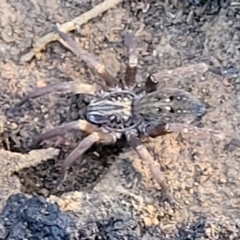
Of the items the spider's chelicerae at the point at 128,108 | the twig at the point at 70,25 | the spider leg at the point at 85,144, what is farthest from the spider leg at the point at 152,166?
the twig at the point at 70,25

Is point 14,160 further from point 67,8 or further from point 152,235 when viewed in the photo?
point 67,8

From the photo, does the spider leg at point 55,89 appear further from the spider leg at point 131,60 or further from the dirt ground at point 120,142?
the spider leg at point 131,60

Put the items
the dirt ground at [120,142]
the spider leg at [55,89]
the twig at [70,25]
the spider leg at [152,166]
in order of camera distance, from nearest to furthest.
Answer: the dirt ground at [120,142] < the spider leg at [152,166] < the spider leg at [55,89] < the twig at [70,25]

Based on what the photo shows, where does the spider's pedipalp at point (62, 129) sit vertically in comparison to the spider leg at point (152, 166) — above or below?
above

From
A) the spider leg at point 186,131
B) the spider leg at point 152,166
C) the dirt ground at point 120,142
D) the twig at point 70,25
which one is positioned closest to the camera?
the dirt ground at point 120,142

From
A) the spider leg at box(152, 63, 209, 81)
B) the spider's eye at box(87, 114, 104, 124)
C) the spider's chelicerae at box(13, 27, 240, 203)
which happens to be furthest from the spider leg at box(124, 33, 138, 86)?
the spider's eye at box(87, 114, 104, 124)

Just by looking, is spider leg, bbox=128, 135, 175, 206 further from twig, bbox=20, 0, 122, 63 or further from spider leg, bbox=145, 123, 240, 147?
twig, bbox=20, 0, 122, 63

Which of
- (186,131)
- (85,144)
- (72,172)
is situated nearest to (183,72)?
(186,131)
